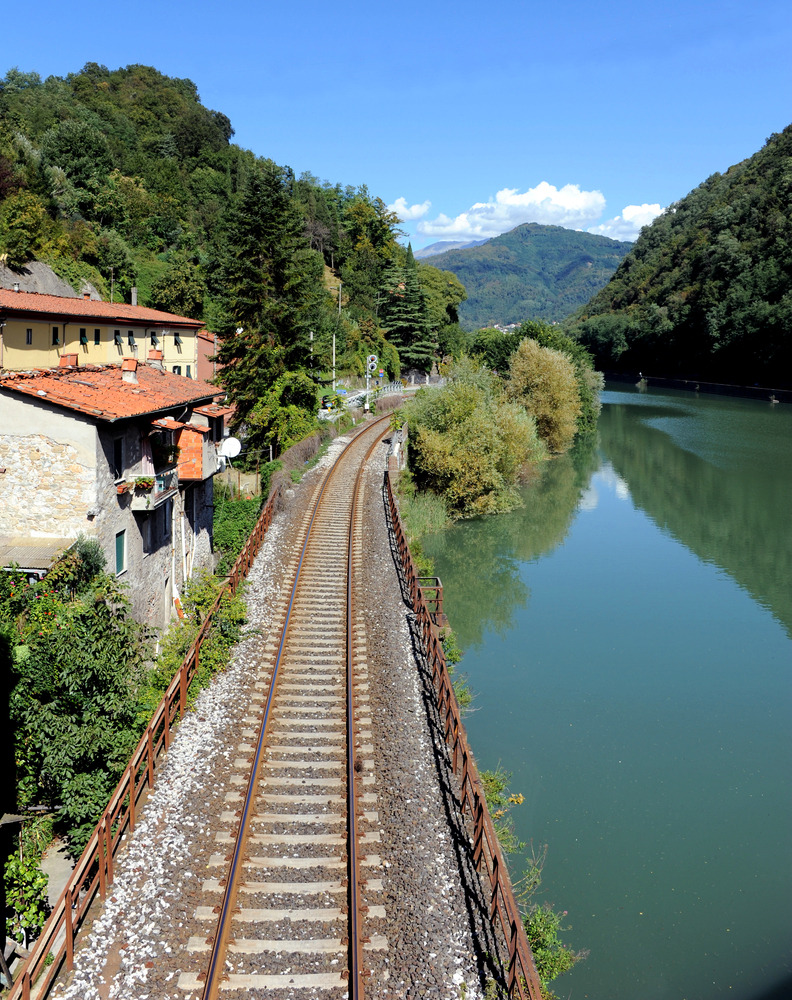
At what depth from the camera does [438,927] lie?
8.19m

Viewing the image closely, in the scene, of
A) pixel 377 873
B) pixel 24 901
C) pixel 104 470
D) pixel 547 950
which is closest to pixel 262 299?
pixel 104 470

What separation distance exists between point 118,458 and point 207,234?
3000 inches

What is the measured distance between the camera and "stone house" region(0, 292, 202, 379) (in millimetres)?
28766

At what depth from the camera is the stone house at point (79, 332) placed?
28.8 m

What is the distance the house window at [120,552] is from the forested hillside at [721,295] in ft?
282

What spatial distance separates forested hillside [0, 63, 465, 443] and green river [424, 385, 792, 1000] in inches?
531

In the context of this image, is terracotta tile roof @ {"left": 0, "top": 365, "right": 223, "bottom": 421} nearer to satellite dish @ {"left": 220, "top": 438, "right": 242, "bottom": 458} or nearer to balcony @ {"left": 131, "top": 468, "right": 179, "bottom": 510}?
balcony @ {"left": 131, "top": 468, "right": 179, "bottom": 510}

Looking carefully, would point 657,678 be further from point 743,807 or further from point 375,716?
point 375,716

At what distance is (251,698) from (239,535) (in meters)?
14.4

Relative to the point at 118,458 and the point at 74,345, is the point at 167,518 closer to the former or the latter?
the point at 118,458

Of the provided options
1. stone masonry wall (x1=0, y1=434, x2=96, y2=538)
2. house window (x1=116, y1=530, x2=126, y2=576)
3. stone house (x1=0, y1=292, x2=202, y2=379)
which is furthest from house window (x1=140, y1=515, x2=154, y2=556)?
stone house (x1=0, y1=292, x2=202, y2=379)

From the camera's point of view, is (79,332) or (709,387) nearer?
(79,332)

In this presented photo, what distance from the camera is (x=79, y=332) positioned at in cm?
3366

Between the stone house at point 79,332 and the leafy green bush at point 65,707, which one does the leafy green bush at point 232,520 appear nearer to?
the stone house at point 79,332
